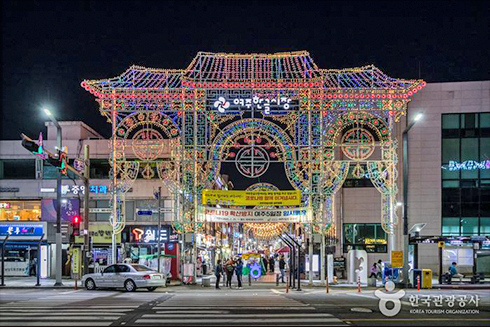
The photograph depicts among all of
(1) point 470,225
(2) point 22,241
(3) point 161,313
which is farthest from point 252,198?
(1) point 470,225

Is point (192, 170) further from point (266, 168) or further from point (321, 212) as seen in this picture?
point (321, 212)

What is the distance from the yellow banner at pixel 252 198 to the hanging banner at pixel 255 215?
1.42 ft

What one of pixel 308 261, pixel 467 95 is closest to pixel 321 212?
pixel 308 261

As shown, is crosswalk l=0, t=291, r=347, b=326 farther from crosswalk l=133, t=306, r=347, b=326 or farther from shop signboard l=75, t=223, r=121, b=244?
shop signboard l=75, t=223, r=121, b=244

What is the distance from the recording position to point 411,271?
3250cm

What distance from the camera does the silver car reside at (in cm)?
2891

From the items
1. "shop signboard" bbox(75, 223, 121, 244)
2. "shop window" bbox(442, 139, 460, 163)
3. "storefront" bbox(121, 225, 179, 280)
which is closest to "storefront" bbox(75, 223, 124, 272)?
"shop signboard" bbox(75, 223, 121, 244)

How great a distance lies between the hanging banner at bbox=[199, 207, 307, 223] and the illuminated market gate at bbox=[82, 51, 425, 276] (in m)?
0.47

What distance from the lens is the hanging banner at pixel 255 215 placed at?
3450cm

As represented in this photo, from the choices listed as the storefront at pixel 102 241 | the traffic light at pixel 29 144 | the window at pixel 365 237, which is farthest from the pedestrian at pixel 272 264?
the traffic light at pixel 29 144

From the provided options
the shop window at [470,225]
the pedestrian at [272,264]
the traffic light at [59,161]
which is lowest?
the pedestrian at [272,264]

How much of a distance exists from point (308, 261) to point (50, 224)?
19.1 m

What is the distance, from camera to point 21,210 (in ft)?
149

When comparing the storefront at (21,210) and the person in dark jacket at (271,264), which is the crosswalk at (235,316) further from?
the person in dark jacket at (271,264)
